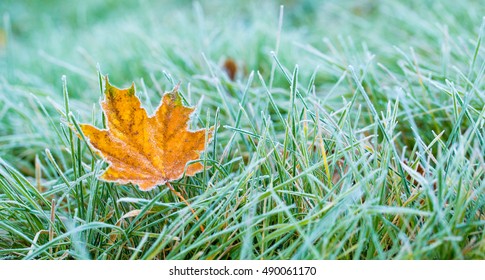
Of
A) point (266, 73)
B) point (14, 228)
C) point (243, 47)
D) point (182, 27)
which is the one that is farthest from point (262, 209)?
point (182, 27)

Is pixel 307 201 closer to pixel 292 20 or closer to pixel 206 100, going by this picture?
pixel 206 100

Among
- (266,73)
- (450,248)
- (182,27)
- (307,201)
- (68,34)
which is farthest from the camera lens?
(68,34)

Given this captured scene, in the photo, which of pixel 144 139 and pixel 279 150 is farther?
pixel 279 150
